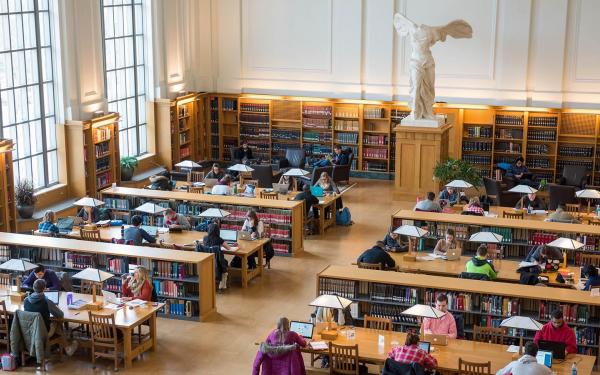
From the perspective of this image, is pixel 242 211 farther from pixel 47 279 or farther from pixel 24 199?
pixel 47 279

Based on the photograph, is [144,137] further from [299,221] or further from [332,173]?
[299,221]

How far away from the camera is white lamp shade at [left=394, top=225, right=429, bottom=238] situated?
50.0 feet

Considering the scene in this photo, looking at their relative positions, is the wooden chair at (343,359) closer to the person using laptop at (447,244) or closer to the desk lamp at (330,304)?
the desk lamp at (330,304)

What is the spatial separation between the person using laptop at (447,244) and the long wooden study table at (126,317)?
4.90 meters

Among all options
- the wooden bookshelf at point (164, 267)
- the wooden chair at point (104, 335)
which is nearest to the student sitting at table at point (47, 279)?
the wooden bookshelf at point (164, 267)

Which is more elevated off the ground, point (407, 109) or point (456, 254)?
point (407, 109)

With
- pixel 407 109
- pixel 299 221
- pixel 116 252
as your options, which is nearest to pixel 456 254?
pixel 299 221

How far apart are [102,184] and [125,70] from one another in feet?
10.5

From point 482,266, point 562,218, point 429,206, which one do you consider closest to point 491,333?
point 482,266

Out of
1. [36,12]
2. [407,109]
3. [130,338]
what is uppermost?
[36,12]

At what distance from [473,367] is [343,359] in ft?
5.38

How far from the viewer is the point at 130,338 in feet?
40.4

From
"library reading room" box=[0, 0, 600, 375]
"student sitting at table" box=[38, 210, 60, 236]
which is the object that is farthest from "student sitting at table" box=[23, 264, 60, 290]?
"student sitting at table" box=[38, 210, 60, 236]

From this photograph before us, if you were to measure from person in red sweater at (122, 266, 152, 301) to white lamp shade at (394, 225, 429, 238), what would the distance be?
4.44 m
